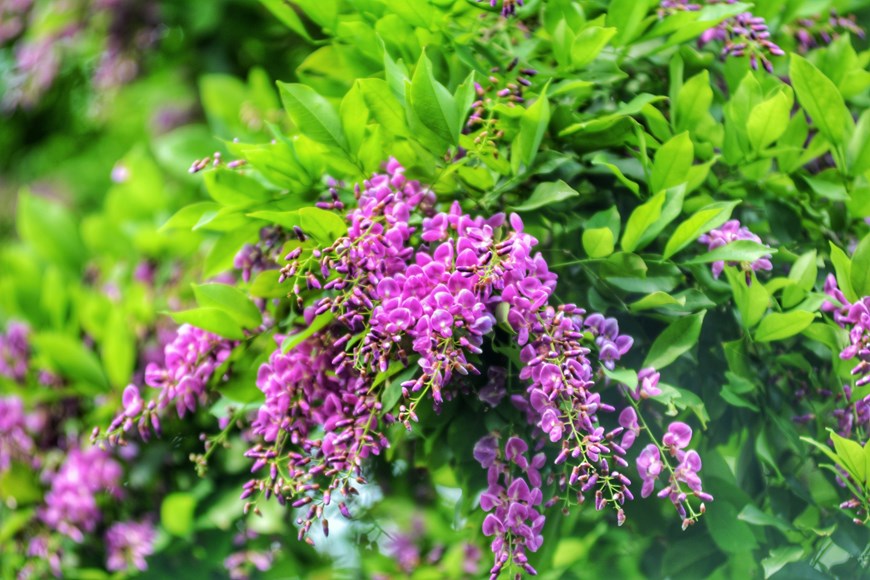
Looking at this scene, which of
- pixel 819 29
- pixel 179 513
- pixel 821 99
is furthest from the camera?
pixel 179 513

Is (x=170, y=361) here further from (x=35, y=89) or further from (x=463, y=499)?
(x=35, y=89)

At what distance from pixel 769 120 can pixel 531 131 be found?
0.30 meters

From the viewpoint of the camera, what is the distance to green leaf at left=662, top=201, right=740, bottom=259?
982 millimetres

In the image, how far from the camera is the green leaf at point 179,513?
154 cm

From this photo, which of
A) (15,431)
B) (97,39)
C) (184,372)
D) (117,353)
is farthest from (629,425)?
(97,39)

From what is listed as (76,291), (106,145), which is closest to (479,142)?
(76,291)

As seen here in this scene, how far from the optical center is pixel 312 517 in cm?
95

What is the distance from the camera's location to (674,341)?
99 centimetres

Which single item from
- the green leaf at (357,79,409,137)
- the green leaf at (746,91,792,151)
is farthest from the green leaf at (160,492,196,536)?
the green leaf at (746,91,792,151)

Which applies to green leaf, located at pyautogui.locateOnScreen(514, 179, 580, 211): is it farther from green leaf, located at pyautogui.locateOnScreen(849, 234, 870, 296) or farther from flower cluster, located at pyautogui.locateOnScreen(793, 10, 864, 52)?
flower cluster, located at pyautogui.locateOnScreen(793, 10, 864, 52)

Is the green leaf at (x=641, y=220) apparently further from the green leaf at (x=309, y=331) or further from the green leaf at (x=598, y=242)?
the green leaf at (x=309, y=331)

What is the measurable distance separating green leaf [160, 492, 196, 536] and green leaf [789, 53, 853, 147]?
116 centimetres

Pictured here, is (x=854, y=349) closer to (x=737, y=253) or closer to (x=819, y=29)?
(x=737, y=253)

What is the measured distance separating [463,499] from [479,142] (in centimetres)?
48
